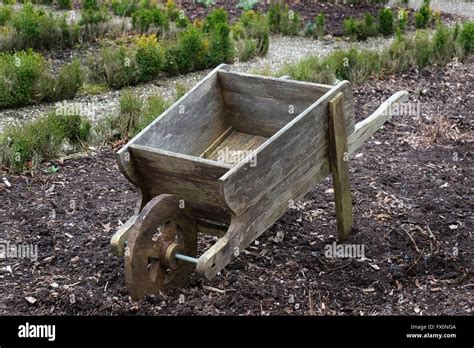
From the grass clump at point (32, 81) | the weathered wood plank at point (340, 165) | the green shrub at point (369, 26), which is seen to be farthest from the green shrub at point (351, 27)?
the weathered wood plank at point (340, 165)

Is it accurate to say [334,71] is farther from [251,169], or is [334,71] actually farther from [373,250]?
[251,169]

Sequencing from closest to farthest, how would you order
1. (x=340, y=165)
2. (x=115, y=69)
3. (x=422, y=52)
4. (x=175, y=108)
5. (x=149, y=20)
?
(x=175, y=108) → (x=340, y=165) → (x=115, y=69) → (x=422, y=52) → (x=149, y=20)

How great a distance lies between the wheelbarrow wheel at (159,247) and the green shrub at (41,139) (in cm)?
211

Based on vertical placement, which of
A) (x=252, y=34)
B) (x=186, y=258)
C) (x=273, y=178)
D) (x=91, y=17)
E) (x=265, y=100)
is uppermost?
(x=265, y=100)

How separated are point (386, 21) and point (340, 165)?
17.7ft

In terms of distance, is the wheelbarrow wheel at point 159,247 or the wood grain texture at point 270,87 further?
the wood grain texture at point 270,87

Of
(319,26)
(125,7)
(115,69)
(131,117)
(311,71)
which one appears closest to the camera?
(131,117)

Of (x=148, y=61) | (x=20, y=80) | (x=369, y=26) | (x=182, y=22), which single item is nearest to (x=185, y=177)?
(x=20, y=80)

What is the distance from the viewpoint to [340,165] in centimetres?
543

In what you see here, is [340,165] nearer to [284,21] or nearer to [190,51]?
[190,51]

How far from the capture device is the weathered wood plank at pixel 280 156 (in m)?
4.57

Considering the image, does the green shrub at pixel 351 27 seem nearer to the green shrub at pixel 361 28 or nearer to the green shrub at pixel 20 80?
the green shrub at pixel 361 28

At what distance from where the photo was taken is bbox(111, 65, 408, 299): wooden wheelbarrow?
4621 mm

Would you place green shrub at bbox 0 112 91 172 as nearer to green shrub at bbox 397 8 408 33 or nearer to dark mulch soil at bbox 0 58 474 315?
dark mulch soil at bbox 0 58 474 315
